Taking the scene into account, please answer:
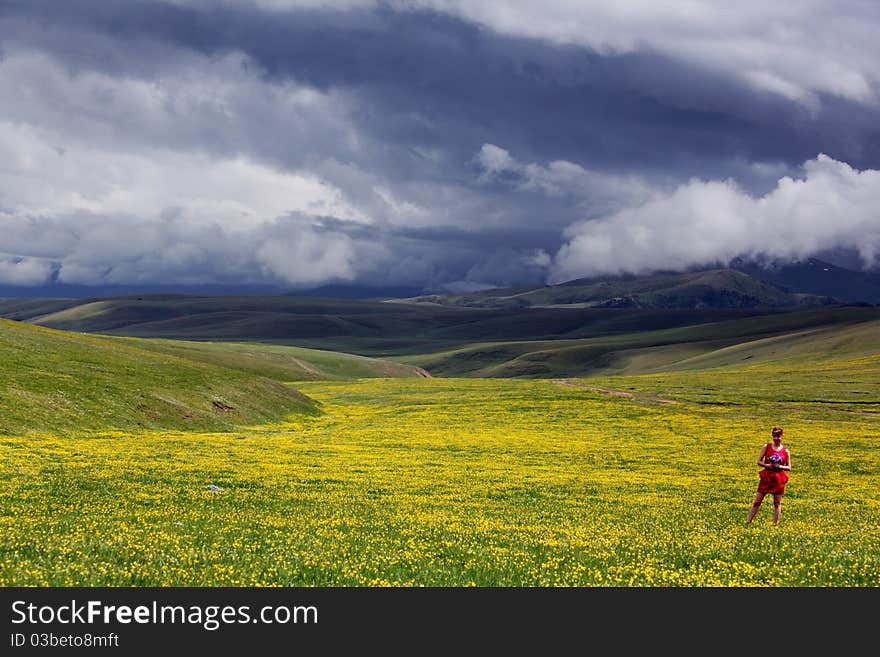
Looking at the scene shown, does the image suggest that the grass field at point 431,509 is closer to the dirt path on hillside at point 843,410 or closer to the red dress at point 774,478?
the red dress at point 774,478

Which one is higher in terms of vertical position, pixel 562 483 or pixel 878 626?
pixel 878 626

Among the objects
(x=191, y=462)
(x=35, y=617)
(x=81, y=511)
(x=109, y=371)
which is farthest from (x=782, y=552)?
(x=109, y=371)

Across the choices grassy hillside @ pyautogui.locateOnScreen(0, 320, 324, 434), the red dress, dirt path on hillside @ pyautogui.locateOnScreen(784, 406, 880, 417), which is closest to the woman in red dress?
the red dress

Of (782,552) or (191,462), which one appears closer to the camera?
(782,552)

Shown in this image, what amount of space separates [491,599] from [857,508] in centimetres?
2576

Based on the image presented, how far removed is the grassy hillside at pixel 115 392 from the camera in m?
52.5

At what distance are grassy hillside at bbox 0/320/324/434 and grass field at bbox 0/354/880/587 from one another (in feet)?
12.1

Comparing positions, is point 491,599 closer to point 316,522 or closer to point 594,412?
point 316,522

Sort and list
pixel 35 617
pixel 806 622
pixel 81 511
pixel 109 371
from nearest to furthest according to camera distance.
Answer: pixel 35 617, pixel 806 622, pixel 81 511, pixel 109 371

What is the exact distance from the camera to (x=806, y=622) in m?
13.0

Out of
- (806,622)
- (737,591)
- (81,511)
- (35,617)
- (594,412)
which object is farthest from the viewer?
(594,412)

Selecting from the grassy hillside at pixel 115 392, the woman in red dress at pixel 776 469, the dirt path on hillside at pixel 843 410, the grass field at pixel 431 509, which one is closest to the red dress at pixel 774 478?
the woman in red dress at pixel 776 469

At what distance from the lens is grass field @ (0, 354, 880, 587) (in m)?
15.4

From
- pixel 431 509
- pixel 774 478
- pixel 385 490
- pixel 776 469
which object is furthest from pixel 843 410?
pixel 431 509
